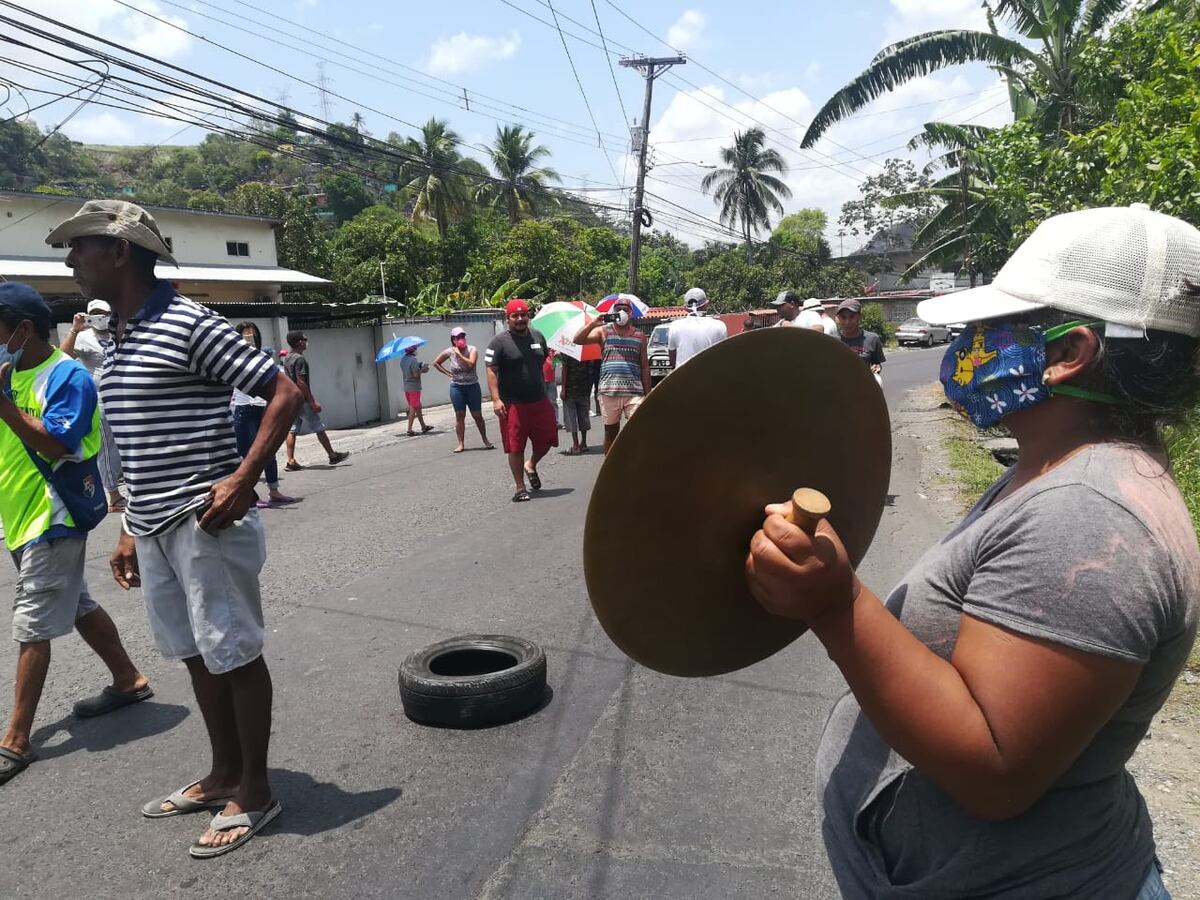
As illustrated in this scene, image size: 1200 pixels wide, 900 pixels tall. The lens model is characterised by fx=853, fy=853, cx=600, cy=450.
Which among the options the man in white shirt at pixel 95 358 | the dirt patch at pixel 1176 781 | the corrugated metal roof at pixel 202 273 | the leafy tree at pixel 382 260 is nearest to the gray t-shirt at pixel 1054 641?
the dirt patch at pixel 1176 781

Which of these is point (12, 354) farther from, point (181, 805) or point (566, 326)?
point (566, 326)

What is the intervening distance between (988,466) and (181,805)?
9.06m

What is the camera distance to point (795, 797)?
3195 mm

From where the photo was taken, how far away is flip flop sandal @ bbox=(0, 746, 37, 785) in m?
3.47

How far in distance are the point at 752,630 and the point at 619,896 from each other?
5.35 ft

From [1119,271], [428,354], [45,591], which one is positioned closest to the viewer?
[1119,271]

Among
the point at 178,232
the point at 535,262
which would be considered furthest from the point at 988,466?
the point at 178,232

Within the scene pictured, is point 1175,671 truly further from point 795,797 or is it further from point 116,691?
point 116,691

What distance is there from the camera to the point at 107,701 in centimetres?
405

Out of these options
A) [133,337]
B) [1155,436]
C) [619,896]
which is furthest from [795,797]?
[133,337]

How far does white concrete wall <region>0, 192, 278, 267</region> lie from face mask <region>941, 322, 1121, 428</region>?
2294cm

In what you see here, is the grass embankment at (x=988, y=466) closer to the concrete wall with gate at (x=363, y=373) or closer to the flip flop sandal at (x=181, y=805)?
the flip flop sandal at (x=181, y=805)

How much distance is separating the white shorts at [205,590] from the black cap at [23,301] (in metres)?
1.47

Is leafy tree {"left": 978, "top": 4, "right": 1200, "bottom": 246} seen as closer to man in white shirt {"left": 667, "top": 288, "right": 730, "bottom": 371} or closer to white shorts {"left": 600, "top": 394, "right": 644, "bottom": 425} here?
man in white shirt {"left": 667, "top": 288, "right": 730, "bottom": 371}
